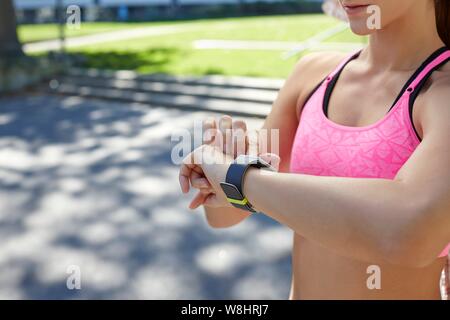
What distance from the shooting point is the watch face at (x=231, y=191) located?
119 cm

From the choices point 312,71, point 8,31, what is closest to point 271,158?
point 312,71

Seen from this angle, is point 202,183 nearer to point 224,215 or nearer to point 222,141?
point 222,141

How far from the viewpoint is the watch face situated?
119cm

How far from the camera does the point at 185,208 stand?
584cm

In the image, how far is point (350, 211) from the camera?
3.34 ft

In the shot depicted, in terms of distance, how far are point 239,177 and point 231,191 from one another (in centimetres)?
5

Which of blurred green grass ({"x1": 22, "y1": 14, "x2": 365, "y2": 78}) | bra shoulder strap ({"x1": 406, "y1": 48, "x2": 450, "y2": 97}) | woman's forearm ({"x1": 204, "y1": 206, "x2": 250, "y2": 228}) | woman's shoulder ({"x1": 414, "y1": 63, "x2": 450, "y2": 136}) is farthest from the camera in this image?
blurred green grass ({"x1": 22, "y1": 14, "x2": 365, "y2": 78})

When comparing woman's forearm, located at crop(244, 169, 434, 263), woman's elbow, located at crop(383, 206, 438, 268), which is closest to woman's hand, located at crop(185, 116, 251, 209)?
woman's forearm, located at crop(244, 169, 434, 263)

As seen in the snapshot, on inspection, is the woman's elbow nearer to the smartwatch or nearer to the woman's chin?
the smartwatch

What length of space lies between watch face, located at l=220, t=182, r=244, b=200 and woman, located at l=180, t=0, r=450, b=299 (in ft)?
0.07

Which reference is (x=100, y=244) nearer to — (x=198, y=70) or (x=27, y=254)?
(x=27, y=254)

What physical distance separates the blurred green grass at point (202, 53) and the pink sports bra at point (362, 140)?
31.9 feet
